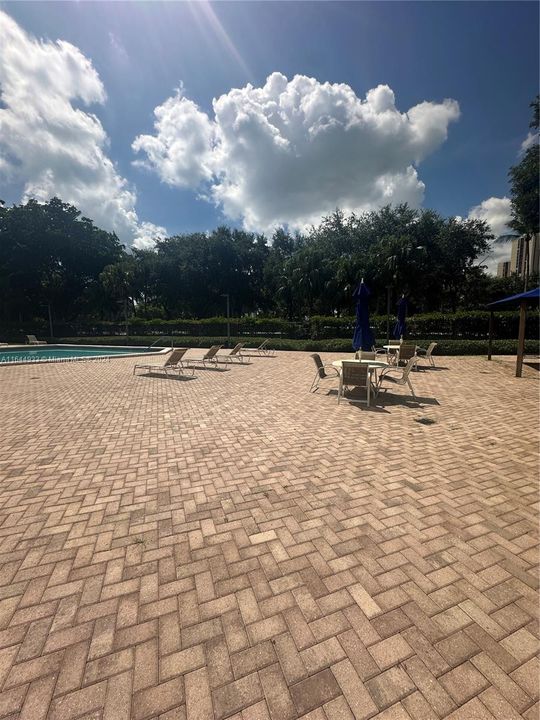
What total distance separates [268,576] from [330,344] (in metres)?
19.2

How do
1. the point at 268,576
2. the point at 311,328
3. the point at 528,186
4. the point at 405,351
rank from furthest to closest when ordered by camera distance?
the point at 528,186
the point at 311,328
the point at 405,351
the point at 268,576

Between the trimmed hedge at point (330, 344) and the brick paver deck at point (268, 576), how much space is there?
1335 cm

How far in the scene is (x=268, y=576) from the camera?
88.7 inches

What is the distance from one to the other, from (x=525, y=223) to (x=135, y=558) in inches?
1674

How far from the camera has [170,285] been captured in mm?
44188

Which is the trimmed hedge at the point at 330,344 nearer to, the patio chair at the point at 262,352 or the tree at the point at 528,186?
the patio chair at the point at 262,352

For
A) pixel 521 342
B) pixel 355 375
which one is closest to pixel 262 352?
pixel 521 342

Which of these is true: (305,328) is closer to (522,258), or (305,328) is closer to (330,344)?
(330,344)

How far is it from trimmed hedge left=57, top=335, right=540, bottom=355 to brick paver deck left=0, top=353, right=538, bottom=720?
13.3 meters

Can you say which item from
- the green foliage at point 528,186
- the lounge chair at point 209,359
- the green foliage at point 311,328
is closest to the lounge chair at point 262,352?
the lounge chair at point 209,359

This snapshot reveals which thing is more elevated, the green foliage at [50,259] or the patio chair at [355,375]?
the green foliage at [50,259]

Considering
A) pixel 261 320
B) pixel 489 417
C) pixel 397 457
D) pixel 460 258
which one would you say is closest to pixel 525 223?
pixel 460 258

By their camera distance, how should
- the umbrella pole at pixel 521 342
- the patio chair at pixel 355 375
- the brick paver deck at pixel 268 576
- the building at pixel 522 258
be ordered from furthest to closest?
1. the building at pixel 522 258
2. the umbrella pole at pixel 521 342
3. the patio chair at pixel 355 375
4. the brick paver deck at pixel 268 576

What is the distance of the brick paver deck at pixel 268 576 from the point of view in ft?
5.11
